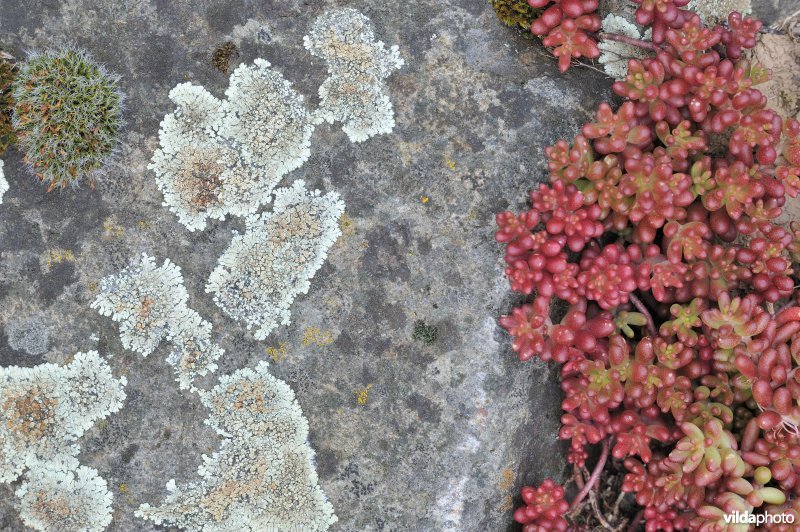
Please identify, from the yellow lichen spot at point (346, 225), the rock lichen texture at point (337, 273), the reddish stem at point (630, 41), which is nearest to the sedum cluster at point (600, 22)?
the reddish stem at point (630, 41)

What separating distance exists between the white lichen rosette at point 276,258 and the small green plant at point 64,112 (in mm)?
918

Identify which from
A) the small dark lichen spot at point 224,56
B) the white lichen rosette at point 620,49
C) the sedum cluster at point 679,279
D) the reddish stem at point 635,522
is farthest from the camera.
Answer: the reddish stem at point 635,522

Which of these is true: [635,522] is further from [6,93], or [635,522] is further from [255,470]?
[6,93]

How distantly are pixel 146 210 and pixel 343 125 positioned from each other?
3.91 feet

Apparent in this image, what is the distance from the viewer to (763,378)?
3221 mm

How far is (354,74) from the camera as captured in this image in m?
3.41

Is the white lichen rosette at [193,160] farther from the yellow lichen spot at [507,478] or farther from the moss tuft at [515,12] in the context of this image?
the yellow lichen spot at [507,478]

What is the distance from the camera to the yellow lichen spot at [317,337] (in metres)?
3.39

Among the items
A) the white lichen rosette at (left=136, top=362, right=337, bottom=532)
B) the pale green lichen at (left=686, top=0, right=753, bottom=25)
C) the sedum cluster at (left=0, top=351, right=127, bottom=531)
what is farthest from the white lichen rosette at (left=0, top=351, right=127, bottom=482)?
the pale green lichen at (left=686, top=0, right=753, bottom=25)

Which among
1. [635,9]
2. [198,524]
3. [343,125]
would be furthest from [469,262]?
[198,524]

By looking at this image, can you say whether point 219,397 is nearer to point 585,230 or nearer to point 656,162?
point 585,230

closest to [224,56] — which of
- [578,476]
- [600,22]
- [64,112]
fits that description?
[64,112]

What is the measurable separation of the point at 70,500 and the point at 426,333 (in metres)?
2.19

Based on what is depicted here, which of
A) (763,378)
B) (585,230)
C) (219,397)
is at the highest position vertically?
(585,230)
